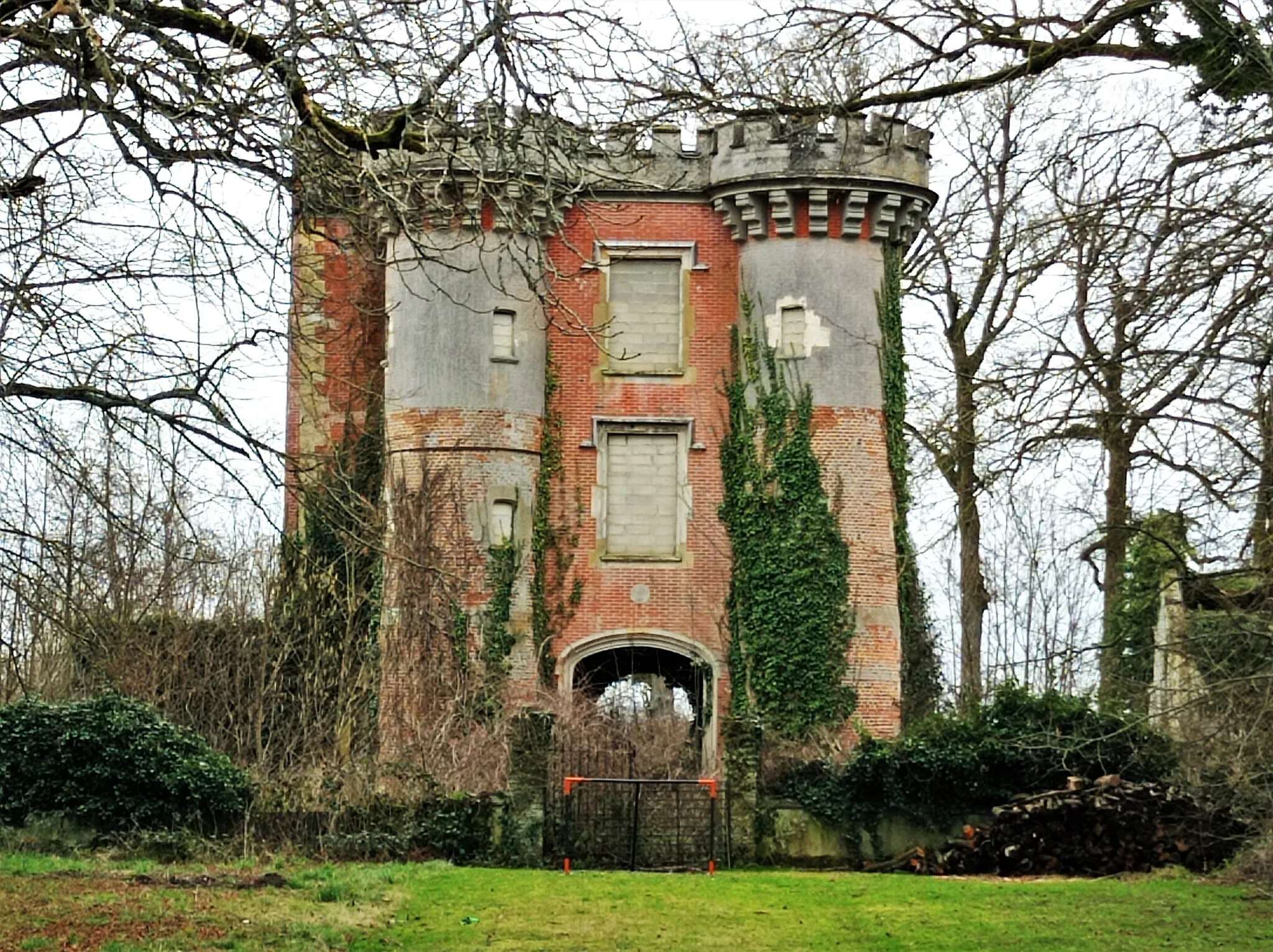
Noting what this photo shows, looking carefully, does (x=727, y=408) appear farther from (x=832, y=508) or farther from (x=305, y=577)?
(x=305, y=577)

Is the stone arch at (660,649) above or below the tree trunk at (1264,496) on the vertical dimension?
above

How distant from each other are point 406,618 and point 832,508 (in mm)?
6415

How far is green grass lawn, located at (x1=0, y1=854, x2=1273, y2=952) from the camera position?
499 inches

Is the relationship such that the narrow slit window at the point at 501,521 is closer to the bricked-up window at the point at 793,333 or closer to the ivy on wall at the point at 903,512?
the bricked-up window at the point at 793,333

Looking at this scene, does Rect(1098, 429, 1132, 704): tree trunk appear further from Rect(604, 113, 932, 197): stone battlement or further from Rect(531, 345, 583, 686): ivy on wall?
Rect(531, 345, 583, 686): ivy on wall

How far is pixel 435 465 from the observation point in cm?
2881

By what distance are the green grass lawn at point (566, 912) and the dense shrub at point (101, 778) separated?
5.47 feet

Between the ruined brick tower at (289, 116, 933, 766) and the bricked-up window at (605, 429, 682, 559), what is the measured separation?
30 millimetres

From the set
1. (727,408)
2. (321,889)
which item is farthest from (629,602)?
(321,889)

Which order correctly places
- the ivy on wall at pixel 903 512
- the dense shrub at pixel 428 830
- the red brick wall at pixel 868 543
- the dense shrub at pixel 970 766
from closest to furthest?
the dense shrub at pixel 428 830 → the dense shrub at pixel 970 766 → the red brick wall at pixel 868 543 → the ivy on wall at pixel 903 512

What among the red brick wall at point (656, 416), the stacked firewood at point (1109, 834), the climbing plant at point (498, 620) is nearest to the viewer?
the stacked firewood at point (1109, 834)

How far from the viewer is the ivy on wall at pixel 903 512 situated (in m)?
29.7

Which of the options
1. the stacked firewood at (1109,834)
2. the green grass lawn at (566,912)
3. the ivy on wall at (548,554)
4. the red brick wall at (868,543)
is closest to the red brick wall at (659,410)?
the ivy on wall at (548,554)

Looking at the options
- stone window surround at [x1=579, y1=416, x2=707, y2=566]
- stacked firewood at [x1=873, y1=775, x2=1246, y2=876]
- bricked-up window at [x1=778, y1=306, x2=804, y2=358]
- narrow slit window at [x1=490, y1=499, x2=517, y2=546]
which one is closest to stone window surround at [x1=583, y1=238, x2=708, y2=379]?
stone window surround at [x1=579, y1=416, x2=707, y2=566]
